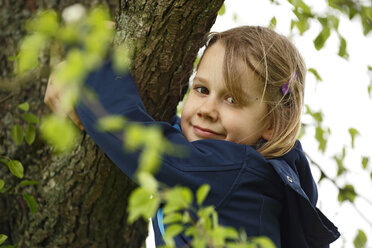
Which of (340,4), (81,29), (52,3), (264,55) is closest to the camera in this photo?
(81,29)

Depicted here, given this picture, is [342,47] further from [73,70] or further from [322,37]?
[73,70]

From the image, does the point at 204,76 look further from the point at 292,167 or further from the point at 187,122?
the point at 292,167

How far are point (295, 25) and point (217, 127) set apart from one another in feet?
1.73

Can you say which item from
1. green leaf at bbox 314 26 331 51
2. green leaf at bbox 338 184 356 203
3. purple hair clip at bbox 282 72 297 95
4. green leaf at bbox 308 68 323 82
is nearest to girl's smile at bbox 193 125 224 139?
purple hair clip at bbox 282 72 297 95

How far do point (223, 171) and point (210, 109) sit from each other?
0.22m

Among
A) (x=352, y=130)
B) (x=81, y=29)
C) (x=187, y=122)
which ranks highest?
(x=81, y=29)

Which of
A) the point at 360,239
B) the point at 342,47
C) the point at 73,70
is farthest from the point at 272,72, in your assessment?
the point at 73,70

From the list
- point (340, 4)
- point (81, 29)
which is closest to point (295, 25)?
point (340, 4)

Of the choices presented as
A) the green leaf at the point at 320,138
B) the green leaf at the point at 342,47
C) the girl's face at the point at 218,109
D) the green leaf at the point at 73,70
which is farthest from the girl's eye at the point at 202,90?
the green leaf at the point at 73,70

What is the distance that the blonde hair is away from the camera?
141 centimetres

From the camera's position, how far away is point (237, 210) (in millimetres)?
1270

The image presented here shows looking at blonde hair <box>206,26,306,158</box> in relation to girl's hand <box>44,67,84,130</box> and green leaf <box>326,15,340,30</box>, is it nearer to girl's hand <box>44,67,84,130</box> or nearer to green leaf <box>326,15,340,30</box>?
green leaf <box>326,15,340,30</box>

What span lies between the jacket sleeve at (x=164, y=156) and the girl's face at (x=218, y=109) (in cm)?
13

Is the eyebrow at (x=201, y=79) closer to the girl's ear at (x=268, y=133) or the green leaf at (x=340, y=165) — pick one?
the girl's ear at (x=268, y=133)
